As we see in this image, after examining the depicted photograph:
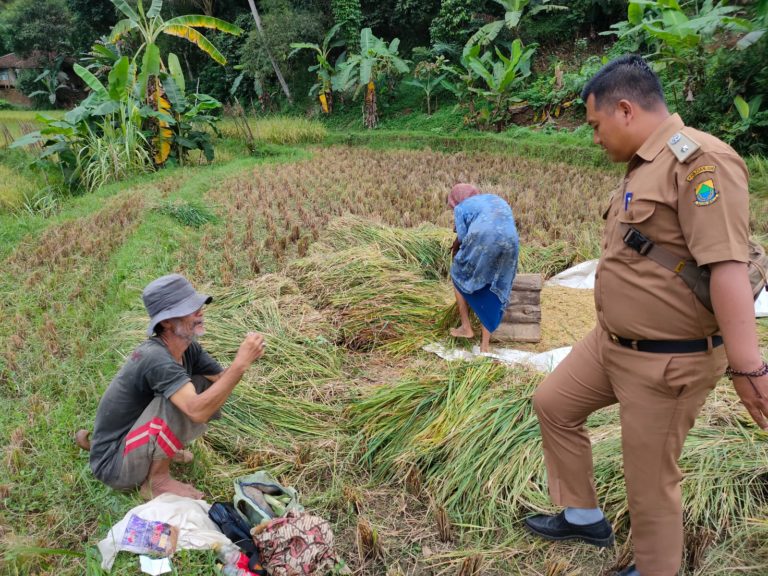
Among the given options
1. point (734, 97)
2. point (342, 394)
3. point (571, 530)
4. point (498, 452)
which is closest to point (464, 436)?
point (498, 452)

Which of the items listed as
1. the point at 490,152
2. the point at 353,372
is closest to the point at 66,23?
the point at 490,152

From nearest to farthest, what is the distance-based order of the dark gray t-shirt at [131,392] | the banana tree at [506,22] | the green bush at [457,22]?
the dark gray t-shirt at [131,392] → the banana tree at [506,22] → the green bush at [457,22]

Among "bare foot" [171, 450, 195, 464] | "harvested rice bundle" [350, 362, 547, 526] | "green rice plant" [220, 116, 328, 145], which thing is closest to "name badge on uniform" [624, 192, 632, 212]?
"harvested rice bundle" [350, 362, 547, 526]

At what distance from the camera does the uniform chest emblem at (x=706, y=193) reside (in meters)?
1.44

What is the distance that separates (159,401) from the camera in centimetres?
227

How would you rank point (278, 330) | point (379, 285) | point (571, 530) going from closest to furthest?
point (571, 530), point (278, 330), point (379, 285)

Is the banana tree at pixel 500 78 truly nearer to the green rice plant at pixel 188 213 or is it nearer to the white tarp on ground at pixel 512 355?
the green rice plant at pixel 188 213

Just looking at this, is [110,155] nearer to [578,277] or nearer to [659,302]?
[578,277]

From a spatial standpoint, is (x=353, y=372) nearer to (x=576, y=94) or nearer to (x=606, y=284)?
(x=606, y=284)

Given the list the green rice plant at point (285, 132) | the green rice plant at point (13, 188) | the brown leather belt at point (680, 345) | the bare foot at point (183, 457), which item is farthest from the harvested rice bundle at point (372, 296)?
the green rice plant at point (285, 132)

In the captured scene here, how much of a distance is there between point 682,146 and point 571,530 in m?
1.42

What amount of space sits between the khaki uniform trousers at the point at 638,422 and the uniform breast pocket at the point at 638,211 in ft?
1.28

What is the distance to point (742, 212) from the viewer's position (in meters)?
1.45

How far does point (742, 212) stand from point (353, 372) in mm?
2535
